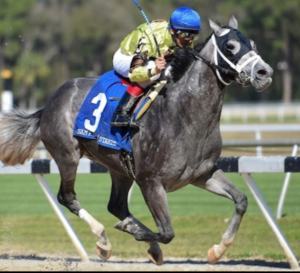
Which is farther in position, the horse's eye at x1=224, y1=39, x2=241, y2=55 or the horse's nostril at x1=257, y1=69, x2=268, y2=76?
the horse's eye at x1=224, y1=39, x2=241, y2=55

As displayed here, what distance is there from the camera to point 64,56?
60.9 metres

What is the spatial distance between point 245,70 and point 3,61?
161 feet

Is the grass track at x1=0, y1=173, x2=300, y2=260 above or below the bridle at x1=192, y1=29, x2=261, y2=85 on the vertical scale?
below

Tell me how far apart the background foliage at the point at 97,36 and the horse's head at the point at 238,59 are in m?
38.9

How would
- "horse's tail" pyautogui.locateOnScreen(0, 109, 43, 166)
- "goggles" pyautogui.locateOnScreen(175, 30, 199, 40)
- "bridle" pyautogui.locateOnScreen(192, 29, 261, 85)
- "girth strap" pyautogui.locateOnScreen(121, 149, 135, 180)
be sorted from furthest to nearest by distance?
1. "horse's tail" pyautogui.locateOnScreen(0, 109, 43, 166)
2. "girth strap" pyautogui.locateOnScreen(121, 149, 135, 180)
3. "goggles" pyautogui.locateOnScreen(175, 30, 199, 40)
4. "bridle" pyautogui.locateOnScreen(192, 29, 261, 85)

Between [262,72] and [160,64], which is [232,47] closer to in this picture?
[262,72]

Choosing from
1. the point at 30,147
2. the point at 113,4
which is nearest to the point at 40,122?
the point at 30,147

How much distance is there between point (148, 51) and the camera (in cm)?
596

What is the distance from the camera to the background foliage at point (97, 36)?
4738cm

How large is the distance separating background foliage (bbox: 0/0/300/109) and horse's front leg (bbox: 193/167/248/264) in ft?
127

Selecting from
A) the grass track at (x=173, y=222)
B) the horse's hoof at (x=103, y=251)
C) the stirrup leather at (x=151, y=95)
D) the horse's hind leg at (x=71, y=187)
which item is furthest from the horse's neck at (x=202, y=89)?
the grass track at (x=173, y=222)

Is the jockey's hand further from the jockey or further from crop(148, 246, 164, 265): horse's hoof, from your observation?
crop(148, 246, 164, 265): horse's hoof

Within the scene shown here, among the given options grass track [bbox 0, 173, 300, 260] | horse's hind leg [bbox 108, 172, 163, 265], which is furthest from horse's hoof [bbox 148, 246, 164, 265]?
grass track [bbox 0, 173, 300, 260]

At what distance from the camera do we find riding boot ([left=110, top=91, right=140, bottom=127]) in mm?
6000
